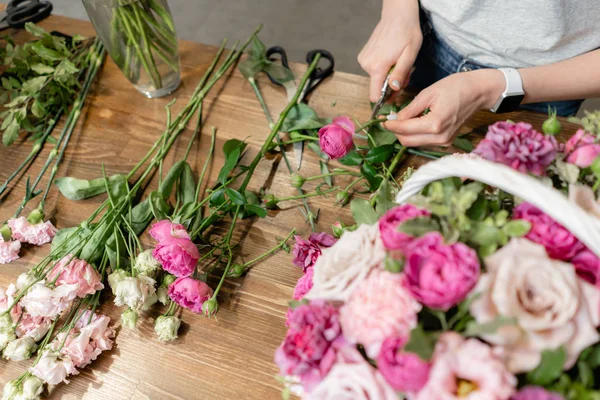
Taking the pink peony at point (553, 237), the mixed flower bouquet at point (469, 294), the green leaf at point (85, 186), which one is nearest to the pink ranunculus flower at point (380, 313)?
the mixed flower bouquet at point (469, 294)

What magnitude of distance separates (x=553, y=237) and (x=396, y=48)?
0.51m

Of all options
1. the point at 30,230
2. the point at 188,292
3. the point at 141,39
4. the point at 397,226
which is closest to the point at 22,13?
the point at 141,39

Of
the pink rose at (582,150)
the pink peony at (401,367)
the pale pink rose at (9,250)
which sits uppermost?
the pink rose at (582,150)

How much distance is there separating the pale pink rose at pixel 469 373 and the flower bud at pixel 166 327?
1.30 feet

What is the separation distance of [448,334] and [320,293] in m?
0.10

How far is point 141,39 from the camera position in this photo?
0.79m

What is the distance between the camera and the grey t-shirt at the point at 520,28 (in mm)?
695

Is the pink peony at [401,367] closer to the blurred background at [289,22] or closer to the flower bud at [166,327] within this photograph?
the flower bud at [166,327]

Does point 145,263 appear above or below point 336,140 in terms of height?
below

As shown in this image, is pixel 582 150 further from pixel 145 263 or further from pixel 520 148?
pixel 145 263

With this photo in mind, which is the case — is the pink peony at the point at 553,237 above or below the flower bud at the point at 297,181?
above

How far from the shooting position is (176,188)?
0.77m

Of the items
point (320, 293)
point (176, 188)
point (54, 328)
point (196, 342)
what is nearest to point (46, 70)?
point (176, 188)

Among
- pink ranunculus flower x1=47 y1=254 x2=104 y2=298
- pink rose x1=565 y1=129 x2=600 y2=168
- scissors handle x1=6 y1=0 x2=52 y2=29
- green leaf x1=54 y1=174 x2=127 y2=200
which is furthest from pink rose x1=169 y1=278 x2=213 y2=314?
scissors handle x1=6 y1=0 x2=52 y2=29
